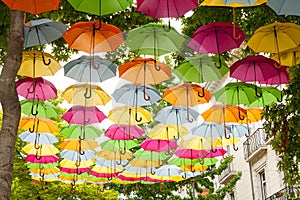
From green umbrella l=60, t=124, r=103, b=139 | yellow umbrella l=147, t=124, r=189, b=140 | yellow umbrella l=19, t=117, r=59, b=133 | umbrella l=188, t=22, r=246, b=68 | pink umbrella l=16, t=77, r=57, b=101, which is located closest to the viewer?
umbrella l=188, t=22, r=246, b=68

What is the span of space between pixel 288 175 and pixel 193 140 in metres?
3.47

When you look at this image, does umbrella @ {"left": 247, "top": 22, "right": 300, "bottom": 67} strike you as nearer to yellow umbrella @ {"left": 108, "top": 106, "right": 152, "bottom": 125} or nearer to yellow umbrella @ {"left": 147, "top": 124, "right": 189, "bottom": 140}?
yellow umbrella @ {"left": 108, "top": 106, "right": 152, "bottom": 125}

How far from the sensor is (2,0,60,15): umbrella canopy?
686 cm

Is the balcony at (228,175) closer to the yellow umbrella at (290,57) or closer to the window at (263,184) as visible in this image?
the window at (263,184)

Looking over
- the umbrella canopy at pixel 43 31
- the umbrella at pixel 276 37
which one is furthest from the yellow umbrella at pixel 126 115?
the umbrella at pixel 276 37

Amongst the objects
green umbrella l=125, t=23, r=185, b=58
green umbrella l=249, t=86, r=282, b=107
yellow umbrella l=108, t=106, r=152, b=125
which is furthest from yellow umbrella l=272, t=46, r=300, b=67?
yellow umbrella l=108, t=106, r=152, b=125

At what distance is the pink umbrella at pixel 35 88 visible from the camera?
10.6 metres

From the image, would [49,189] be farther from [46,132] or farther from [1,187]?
[1,187]

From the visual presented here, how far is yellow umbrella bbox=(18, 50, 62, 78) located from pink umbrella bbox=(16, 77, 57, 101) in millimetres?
747

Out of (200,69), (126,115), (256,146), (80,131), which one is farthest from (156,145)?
(256,146)

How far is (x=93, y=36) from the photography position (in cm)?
865

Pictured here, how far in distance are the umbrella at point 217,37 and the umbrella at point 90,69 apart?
202 centimetres

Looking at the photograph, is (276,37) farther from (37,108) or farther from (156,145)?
(156,145)

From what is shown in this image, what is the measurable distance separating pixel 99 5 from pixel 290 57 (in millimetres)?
3464
